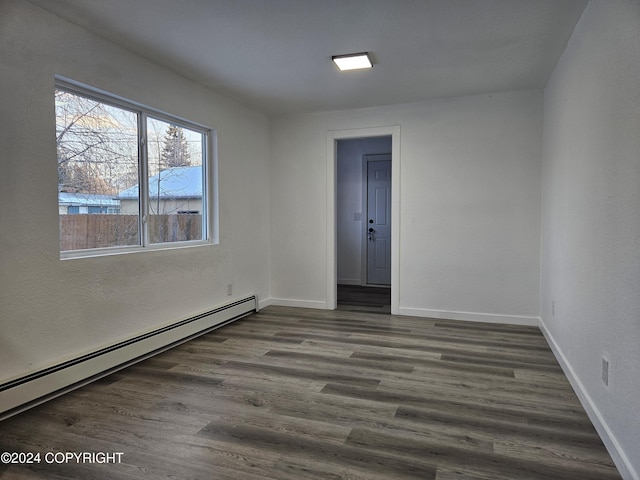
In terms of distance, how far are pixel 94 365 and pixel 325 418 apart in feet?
5.37

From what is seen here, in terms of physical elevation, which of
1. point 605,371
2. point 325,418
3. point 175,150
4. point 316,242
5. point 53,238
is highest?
point 175,150

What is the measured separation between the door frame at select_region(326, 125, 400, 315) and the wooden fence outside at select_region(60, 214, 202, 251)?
165 centimetres

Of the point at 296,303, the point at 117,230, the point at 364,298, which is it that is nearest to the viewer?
the point at 117,230

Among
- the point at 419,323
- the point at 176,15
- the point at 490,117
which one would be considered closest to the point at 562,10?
the point at 490,117

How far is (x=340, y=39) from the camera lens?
2992 mm

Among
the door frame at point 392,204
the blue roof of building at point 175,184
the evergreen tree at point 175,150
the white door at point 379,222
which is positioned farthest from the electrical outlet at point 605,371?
the white door at point 379,222

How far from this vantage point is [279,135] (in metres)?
5.30

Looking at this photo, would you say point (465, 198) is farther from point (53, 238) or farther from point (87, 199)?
point (53, 238)

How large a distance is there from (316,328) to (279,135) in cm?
250

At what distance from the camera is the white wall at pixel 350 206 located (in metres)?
7.05

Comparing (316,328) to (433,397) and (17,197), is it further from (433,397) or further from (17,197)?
(17,197)

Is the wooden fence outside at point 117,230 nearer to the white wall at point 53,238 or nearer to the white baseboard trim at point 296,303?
the white wall at point 53,238

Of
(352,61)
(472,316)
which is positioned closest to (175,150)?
(352,61)

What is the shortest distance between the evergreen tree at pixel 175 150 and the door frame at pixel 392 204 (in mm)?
1779
